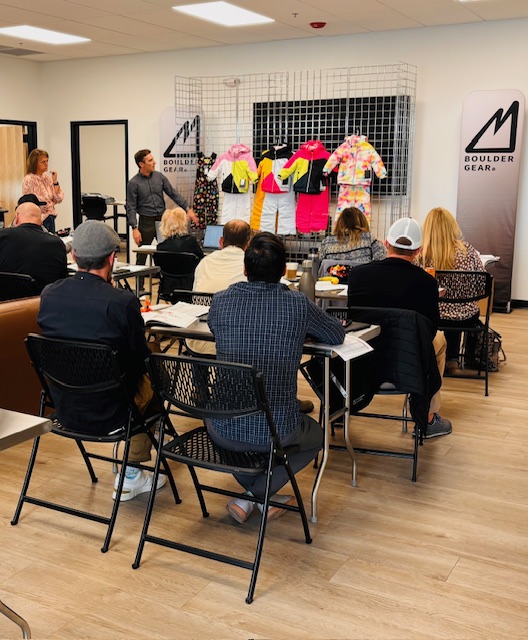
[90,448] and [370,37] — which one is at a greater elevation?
[370,37]

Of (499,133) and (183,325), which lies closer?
(183,325)

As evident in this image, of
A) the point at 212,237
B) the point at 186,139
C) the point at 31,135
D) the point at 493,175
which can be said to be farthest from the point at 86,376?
the point at 31,135

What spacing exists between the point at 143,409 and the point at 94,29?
6514mm

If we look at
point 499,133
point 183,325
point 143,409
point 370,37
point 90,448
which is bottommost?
point 90,448

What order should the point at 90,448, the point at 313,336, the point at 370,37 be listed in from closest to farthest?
the point at 313,336, the point at 90,448, the point at 370,37

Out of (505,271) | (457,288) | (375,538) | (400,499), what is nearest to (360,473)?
(400,499)

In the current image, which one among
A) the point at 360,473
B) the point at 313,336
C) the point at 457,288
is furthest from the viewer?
the point at 457,288

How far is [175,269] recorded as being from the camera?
6.02 metres

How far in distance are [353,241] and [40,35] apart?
556cm

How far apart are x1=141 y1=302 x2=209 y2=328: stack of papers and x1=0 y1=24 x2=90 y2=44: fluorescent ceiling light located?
6.04 metres

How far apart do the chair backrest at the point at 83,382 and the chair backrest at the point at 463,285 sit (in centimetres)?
264

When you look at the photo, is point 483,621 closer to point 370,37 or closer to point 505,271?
point 505,271

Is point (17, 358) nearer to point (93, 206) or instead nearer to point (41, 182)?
point (41, 182)

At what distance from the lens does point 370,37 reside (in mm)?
8344
